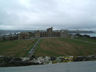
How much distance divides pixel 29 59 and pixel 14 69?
1.66ft

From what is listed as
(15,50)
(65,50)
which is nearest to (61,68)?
(65,50)

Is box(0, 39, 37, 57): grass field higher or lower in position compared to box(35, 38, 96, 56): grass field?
higher

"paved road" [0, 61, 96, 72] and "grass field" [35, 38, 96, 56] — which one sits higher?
"paved road" [0, 61, 96, 72]

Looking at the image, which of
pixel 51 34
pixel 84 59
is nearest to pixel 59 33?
pixel 51 34

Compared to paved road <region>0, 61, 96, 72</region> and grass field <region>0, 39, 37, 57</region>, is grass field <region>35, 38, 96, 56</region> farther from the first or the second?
paved road <region>0, 61, 96, 72</region>

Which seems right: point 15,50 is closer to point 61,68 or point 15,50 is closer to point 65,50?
point 65,50

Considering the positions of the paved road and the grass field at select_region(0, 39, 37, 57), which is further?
the grass field at select_region(0, 39, 37, 57)

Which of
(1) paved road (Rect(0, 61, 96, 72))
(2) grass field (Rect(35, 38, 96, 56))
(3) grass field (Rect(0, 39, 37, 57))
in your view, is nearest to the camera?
(1) paved road (Rect(0, 61, 96, 72))

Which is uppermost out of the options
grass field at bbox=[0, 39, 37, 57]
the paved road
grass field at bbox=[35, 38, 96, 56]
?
the paved road

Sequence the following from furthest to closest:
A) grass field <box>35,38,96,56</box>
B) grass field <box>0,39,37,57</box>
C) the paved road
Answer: grass field <box>35,38,96,56</box> → grass field <box>0,39,37,57</box> → the paved road

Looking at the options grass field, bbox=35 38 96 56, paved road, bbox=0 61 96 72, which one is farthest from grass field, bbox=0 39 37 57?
paved road, bbox=0 61 96 72

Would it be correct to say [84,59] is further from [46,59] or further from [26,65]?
[26,65]

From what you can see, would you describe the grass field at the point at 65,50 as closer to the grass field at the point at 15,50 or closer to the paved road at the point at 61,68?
the grass field at the point at 15,50

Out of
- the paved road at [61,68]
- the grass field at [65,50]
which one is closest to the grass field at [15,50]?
the grass field at [65,50]
